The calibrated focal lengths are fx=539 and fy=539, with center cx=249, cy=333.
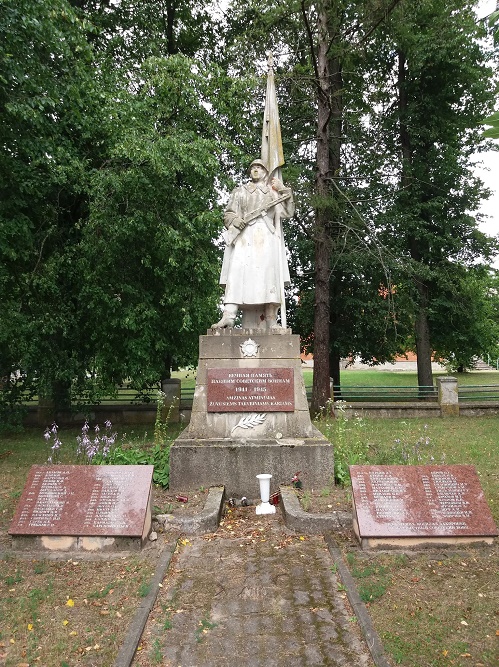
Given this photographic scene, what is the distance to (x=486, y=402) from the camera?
15.5m

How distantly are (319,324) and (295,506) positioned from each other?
9.42 m

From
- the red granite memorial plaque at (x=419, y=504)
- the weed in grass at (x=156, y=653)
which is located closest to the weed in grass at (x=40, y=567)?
the weed in grass at (x=156, y=653)

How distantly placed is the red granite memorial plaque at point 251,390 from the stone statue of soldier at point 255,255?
2.55 ft

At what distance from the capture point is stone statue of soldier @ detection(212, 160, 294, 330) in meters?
8.01

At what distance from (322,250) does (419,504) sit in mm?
10526

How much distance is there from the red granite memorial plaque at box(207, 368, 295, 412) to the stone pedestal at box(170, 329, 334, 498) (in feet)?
0.05

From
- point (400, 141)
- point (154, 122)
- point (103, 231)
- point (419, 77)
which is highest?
point (419, 77)

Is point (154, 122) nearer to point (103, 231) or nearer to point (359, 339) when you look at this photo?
point (103, 231)

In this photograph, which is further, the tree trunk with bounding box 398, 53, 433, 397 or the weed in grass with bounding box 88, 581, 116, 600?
the tree trunk with bounding box 398, 53, 433, 397

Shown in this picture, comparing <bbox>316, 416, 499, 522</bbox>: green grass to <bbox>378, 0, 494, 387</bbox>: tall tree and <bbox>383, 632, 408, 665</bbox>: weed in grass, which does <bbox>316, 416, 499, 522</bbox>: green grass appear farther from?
<bbox>378, 0, 494, 387</bbox>: tall tree

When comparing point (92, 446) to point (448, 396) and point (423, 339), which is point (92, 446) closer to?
point (448, 396)

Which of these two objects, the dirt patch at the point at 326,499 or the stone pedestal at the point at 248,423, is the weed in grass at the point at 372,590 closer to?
the dirt patch at the point at 326,499

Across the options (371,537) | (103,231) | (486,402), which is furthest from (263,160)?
(486,402)

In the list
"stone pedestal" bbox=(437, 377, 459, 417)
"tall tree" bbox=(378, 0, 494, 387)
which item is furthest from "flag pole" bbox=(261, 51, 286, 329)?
"tall tree" bbox=(378, 0, 494, 387)
